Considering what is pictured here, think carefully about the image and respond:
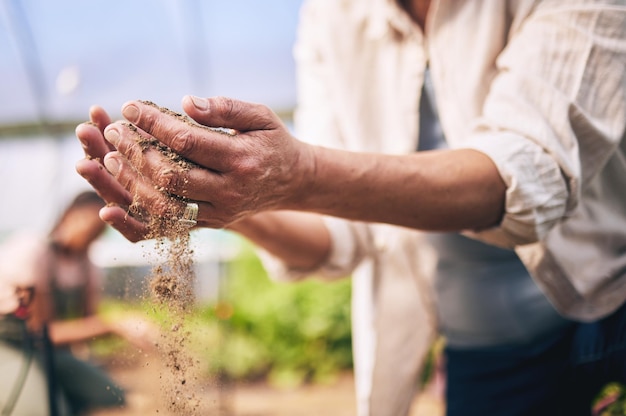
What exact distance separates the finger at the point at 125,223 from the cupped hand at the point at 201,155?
7cm

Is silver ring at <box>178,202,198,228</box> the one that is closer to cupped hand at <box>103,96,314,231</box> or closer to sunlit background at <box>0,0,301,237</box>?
cupped hand at <box>103,96,314,231</box>

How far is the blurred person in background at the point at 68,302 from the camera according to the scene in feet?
7.55

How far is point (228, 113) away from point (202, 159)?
0.08 m

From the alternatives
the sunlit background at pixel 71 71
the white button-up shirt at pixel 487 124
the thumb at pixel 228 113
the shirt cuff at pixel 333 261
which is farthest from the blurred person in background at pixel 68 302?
the thumb at pixel 228 113

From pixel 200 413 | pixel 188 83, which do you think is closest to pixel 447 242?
pixel 200 413

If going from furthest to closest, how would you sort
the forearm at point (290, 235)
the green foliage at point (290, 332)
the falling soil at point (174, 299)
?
the green foliage at point (290, 332) < the forearm at point (290, 235) < the falling soil at point (174, 299)

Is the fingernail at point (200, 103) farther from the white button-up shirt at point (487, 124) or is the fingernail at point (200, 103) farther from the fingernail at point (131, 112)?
the white button-up shirt at point (487, 124)

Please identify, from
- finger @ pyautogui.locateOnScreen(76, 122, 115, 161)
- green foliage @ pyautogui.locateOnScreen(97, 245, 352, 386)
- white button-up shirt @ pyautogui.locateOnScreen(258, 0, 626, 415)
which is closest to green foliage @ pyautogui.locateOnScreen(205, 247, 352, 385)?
green foliage @ pyautogui.locateOnScreen(97, 245, 352, 386)

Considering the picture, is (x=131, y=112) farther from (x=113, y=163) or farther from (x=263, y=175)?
(x=263, y=175)

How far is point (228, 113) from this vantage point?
0.85 metres

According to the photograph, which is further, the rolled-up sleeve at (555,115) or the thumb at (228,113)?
the rolled-up sleeve at (555,115)

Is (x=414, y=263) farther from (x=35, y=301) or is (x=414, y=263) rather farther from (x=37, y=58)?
(x=37, y=58)

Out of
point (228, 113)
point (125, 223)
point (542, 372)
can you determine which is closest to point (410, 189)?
point (228, 113)

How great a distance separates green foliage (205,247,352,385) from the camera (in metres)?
4.95
